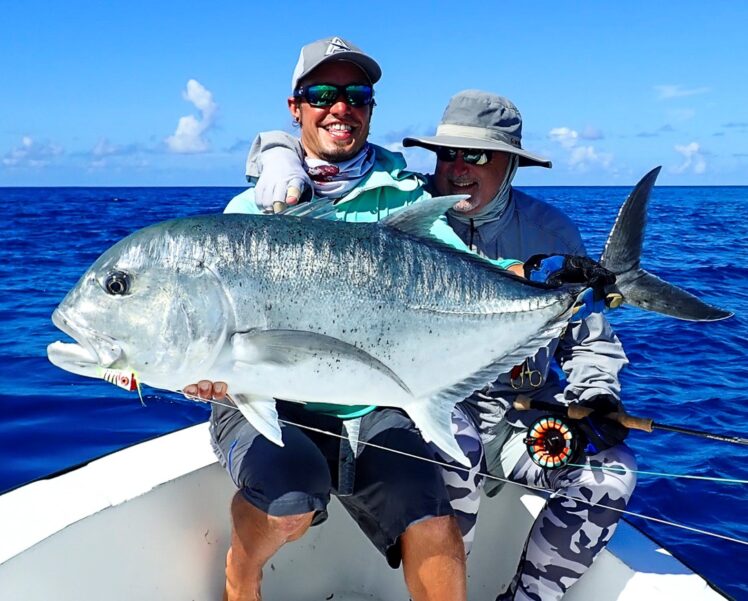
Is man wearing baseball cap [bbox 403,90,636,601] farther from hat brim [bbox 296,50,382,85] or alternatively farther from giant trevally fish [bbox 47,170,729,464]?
giant trevally fish [bbox 47,170,729,464]

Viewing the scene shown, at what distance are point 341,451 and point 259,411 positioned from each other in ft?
2.01

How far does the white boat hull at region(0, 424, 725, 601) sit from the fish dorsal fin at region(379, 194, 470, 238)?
4.54 feet

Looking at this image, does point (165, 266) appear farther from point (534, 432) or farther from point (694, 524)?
point (694, 524)

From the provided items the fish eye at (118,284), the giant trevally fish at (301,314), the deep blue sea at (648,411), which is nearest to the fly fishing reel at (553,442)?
the giant trevally fish at (301,314)

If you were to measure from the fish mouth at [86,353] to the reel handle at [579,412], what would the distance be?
1.67m

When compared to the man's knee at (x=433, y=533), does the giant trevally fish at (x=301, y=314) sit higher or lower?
higher

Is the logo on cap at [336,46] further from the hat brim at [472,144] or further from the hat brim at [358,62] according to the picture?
the hat brim at [472,144]

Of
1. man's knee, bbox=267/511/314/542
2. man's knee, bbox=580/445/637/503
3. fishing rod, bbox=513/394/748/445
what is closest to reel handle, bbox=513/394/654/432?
fishing rod, bbox=513/394/748/445

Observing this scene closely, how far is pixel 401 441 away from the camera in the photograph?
2.67m

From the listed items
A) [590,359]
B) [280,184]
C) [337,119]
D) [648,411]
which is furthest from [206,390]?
[648,411]

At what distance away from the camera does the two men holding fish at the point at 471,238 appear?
2602 millimetres

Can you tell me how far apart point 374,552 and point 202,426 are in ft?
3.29

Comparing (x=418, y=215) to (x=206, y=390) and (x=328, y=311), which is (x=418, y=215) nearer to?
(x=328, y=311)

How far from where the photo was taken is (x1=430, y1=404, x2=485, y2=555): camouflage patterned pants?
9.25 ft
